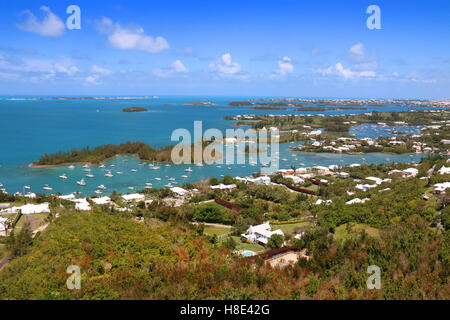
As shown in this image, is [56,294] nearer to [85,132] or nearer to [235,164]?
[235,164]

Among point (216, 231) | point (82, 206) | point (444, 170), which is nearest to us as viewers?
point (216, 231)

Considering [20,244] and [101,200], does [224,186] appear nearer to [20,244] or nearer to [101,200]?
[101,200]

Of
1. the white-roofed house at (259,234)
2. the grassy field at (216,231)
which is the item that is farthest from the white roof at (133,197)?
the white-roofed house at (259,234)

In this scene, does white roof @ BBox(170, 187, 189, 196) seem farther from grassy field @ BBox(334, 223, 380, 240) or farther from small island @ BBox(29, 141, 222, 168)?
small island @ BBox(29, 141, 222, 168)

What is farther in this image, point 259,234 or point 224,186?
point 224,186

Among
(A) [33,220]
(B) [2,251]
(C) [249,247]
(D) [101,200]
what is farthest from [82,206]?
(C) [249,247]

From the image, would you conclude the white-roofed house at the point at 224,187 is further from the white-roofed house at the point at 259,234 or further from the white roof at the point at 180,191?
the white-roofed house at the point at 259,234
